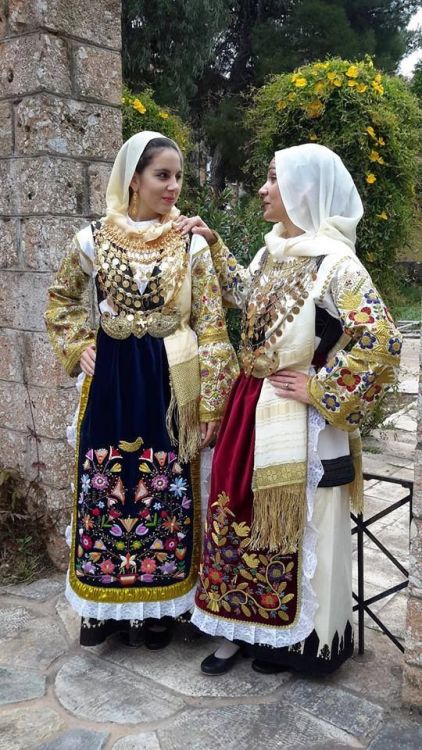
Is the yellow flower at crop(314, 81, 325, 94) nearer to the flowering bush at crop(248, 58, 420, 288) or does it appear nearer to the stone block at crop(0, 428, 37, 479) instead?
the flowering bush at crop(248, 58, 420, 288)

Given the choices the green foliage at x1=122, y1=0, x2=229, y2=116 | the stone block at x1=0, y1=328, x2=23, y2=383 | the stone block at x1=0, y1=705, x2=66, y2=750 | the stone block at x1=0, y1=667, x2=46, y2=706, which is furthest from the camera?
the green foliage at x1=122, y1=0, x2=229, y2=116

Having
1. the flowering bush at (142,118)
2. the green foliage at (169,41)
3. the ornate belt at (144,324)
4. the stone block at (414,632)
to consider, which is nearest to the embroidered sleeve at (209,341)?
the ornate belt at (144,324)

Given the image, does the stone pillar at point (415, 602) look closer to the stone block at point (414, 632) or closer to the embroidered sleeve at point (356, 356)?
the stone block at point (414, 632)

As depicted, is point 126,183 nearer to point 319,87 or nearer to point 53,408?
point 53,408

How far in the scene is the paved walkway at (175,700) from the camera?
86.5 inches

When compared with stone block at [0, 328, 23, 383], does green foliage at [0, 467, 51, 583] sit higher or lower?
lower

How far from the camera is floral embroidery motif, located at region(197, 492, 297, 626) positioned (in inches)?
92.7

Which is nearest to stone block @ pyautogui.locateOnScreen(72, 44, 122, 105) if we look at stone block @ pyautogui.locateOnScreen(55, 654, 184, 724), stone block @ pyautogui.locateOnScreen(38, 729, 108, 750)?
stone block @ pyautogui.locateOnScreen(55, 654, 184, 724)

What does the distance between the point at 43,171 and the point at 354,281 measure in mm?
1748

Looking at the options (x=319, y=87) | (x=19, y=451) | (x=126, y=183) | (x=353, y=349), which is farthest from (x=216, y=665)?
(x=319, y=87)

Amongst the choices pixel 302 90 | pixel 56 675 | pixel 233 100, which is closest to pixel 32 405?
pixel 56 675

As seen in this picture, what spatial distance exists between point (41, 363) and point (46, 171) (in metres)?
0.93

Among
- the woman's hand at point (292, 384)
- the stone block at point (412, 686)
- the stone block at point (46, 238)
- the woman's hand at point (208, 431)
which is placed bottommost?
the stone block at point (412, 686)

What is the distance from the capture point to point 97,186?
3.34 m
